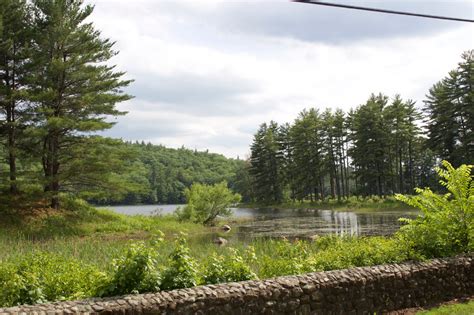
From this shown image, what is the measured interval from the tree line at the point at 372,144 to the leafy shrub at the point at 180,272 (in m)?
41.6

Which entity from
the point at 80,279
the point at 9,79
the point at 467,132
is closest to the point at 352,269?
the point at 80,279

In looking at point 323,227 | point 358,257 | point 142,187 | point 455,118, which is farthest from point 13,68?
point 455,118

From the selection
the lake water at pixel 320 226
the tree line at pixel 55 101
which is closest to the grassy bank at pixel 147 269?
Answer: the lake water at pixel 320 226

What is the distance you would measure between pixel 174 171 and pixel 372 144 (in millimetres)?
70839

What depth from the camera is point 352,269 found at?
733 cm

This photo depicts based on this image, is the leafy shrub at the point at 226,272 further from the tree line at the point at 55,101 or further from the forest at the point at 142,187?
the tree line at the point at 55,101

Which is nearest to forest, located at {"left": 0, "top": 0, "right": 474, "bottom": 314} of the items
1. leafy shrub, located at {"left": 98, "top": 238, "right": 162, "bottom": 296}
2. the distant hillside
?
leafy shrub, located at {"left": 98, "top": 238, "right": 162, "bottom": 296}

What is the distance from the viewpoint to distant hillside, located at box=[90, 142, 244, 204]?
10988cm

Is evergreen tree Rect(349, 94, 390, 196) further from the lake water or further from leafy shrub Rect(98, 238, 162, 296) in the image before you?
leafy shrub Rect(98, 238, 162, 296)

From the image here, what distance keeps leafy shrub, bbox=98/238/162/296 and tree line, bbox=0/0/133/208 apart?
18.5 meters

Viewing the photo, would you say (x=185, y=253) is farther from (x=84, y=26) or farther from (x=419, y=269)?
(x=84, y=26)

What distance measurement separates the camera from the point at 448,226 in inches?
339

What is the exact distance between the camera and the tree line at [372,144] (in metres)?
44.3

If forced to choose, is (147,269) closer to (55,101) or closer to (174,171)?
(55,101)
